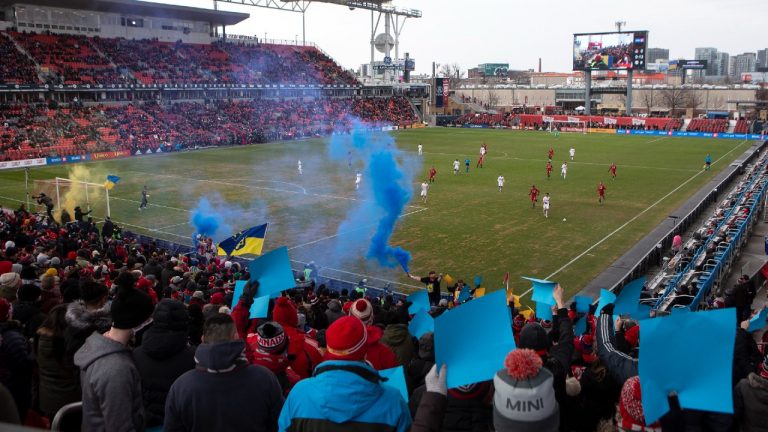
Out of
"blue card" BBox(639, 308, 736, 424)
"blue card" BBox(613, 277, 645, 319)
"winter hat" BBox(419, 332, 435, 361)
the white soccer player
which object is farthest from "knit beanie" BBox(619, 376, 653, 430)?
the white soccer player

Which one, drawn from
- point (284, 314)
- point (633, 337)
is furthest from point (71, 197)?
point (633, 337)

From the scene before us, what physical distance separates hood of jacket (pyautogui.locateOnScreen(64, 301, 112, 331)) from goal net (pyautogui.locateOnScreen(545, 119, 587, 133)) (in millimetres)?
84908

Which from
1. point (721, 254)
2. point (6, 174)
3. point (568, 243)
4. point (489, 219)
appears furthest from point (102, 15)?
point (721, 254)

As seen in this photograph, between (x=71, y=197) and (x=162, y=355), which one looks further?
(x=71, y=197)

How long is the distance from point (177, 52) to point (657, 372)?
7821 centimetres

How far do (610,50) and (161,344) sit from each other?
313 feet

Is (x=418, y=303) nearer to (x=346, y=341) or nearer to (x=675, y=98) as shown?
(x=346, y=341)

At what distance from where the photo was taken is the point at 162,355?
4.83 metres

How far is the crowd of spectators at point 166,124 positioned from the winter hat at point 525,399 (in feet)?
171

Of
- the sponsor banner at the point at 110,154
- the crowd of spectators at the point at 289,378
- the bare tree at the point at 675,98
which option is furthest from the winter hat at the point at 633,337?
the bare tree at the point at 675,98

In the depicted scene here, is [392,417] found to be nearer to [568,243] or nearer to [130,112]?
[568,243]

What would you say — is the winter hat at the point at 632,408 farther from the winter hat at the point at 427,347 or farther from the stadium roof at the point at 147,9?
the stadium roof at the point at 147,9

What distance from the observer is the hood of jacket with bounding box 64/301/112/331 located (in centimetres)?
537

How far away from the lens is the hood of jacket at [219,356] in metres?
4.10
